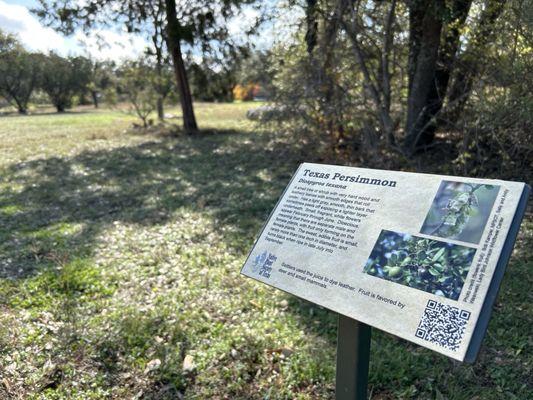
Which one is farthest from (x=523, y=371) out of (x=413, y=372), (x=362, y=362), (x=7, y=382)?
(x=7, y=382)

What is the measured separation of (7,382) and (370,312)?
255 cm

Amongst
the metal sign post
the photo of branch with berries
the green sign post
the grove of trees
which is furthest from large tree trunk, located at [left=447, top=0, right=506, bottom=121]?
the metal sign post

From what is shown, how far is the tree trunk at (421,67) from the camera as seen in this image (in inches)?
311

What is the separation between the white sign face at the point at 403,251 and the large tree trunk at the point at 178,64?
13.4 m

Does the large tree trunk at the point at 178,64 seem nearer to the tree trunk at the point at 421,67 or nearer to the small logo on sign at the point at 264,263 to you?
the tree trunk at the point at 421,67

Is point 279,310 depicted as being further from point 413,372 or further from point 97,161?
point 97,161

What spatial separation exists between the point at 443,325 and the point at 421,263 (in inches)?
10.7

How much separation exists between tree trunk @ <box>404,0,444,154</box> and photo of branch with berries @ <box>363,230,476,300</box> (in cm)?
635

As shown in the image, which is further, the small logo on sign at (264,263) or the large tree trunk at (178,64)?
the large tree trunk at (178,64)

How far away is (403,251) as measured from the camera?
1.89 metres

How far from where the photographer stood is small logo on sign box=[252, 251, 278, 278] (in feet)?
7.51

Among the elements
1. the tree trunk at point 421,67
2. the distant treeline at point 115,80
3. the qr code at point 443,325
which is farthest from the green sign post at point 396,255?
the distant treeline at point 115,80

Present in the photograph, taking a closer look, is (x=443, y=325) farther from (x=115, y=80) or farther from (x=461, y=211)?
(x=115, y=80)

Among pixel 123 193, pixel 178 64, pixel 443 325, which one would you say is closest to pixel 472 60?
pixel 123 193
